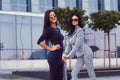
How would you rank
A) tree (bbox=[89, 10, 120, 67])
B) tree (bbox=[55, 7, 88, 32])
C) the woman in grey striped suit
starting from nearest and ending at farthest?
1. the woman in grey striped suit
2. tree (bbox=[55, 7, 88, 32])
3. tree (bbox=[89, 10, 120, 67])

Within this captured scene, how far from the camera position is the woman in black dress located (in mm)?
6523

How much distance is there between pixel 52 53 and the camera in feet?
21.5

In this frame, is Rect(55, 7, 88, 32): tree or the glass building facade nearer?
Rect(55, 7, 88, 32): tree

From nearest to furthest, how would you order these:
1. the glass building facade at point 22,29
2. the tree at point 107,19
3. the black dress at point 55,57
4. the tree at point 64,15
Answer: the black dress at point 55,57, the tree at point 64,15, the tree at point 107,19, the glass building facade at point 22,29

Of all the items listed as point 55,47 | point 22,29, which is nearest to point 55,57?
point 55,47

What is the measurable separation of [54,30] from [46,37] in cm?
A: 18

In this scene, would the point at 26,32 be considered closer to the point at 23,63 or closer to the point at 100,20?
the point at 23,63

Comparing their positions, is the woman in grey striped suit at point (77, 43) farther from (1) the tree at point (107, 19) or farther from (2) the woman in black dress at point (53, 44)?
(1) the tree at point (107, 19)

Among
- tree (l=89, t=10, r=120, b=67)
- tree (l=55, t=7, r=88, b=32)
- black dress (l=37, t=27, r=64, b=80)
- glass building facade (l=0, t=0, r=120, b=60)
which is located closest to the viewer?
black dress (l=37, t=27, r=64, b=80)

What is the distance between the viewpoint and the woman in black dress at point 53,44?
21.4 ft

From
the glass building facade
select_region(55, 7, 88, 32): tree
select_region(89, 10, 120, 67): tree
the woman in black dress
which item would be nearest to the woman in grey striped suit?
the woman in black dress

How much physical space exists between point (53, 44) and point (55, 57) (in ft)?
0.71

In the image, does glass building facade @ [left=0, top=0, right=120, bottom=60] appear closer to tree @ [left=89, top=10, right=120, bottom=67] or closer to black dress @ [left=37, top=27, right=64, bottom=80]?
tree @ [left=89, top=10, right=120, bottom=67]

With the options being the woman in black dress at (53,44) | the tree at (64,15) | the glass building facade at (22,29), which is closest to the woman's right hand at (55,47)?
the woman in black dress at (53,44)
